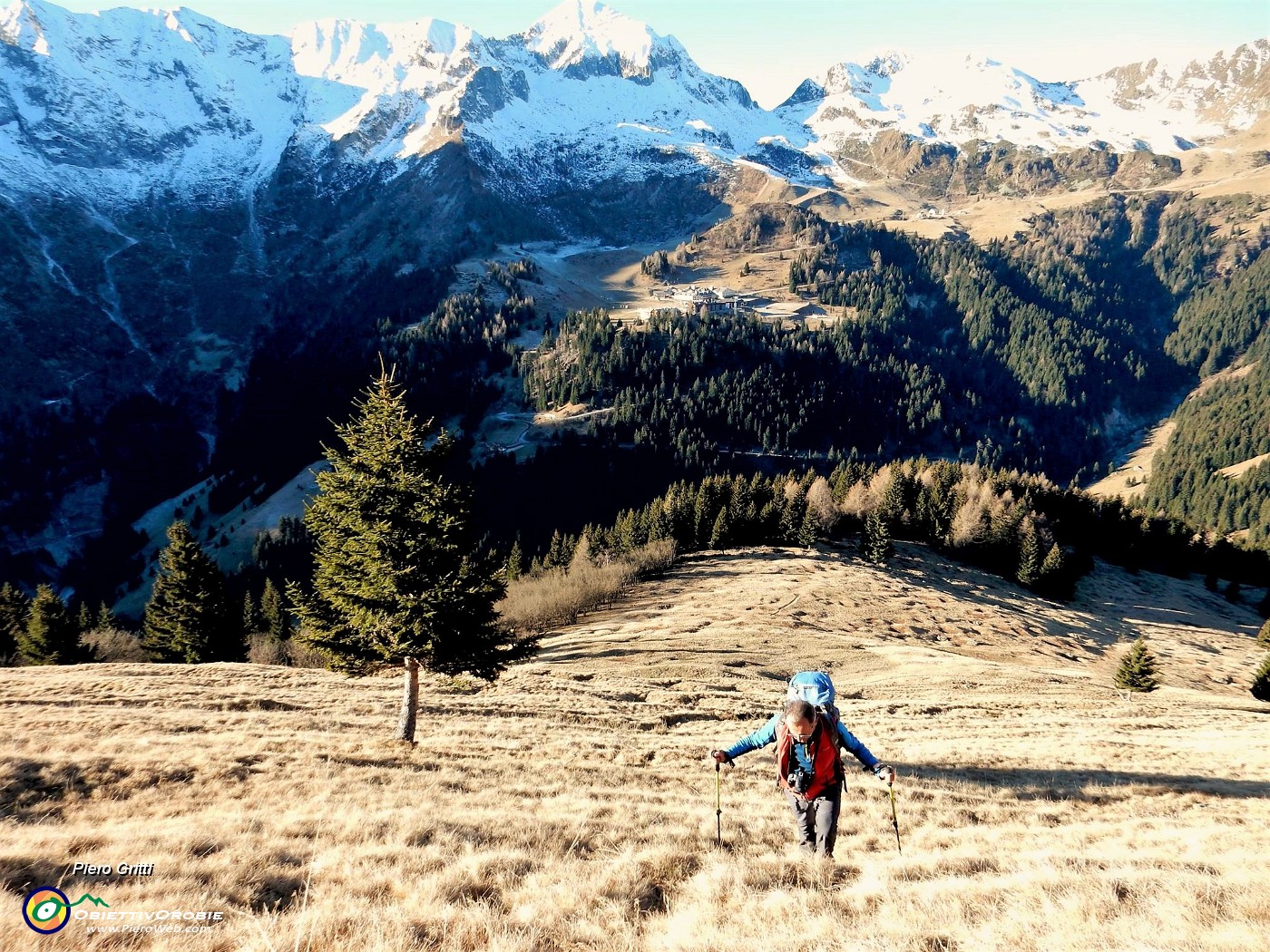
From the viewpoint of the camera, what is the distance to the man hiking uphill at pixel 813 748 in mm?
8289

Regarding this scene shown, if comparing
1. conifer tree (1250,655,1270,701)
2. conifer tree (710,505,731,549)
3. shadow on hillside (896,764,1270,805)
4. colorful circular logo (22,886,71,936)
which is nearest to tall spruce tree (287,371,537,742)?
colorful circular logo (22,886,71,936)

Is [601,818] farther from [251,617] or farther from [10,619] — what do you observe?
[251,617]

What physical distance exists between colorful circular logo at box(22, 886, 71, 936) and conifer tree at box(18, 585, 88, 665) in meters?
57.8

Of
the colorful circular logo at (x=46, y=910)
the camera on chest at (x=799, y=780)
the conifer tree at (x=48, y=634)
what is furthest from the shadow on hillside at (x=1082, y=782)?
the conifer tree at (x=48, y=634)

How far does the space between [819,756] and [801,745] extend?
0.29 m

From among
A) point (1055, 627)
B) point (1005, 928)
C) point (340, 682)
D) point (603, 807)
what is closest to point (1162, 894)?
point (1005, 928)

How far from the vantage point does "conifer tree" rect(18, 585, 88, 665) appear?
4888cm

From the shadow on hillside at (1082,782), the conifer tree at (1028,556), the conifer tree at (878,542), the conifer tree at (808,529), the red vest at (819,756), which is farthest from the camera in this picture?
the conifer tree at (808,529)

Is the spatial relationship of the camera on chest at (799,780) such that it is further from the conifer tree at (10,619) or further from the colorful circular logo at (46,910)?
the conifer tree at (10,619)

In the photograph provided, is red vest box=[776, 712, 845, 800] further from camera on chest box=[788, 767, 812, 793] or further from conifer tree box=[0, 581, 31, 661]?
conifer tree box=[0, 581, 31, 661]

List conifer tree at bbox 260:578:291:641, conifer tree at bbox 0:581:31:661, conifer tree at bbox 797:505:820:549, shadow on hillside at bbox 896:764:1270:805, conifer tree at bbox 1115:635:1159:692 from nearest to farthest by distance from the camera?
shadow on hillside at bbox 896:764:1270:805 < conifer tree at bbox 1115:635:1159:692 < conifer tree at bbox 0:581:31:661 < conifer tree at bbox 260:578:291:641 < conifer tree at bbox 797:505:820:549

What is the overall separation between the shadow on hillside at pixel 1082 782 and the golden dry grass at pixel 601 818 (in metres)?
0.13

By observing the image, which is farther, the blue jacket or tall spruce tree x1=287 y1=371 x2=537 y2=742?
tall spruce tree x1=287 y1=371 x2=537 y2=742

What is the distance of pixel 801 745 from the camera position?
28.4 ft
